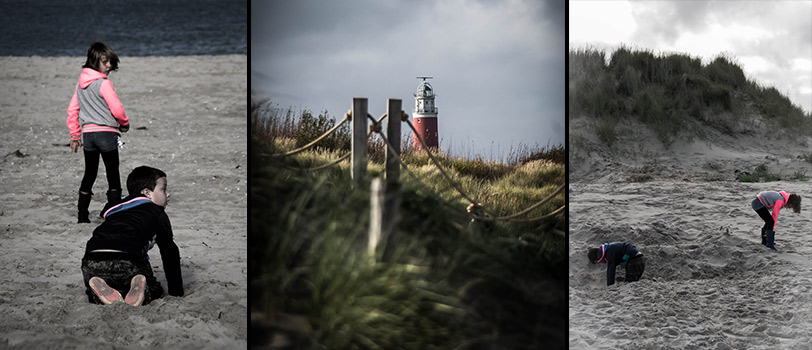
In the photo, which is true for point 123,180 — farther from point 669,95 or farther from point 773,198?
point 669,95

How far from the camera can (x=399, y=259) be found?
2.67 meters

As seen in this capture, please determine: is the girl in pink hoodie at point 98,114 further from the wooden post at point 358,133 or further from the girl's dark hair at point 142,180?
the wooden post at point 358,133

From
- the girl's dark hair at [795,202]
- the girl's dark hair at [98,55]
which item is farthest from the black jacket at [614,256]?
the girl's dark hair at [98,55]

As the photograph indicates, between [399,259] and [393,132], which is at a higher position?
[393,132]

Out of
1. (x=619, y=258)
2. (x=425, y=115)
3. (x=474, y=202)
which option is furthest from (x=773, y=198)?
(x=425, y=115)

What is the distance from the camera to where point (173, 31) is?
13.8m

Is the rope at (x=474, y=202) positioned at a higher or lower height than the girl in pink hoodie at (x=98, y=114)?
lower

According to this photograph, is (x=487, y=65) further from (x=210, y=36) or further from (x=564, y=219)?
(x=210, y=36)

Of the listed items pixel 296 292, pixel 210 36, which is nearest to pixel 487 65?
pixel 296 292

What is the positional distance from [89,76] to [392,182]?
192 cm

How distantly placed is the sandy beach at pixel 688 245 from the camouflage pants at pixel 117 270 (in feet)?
9.53

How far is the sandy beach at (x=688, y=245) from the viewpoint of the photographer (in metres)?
5.41

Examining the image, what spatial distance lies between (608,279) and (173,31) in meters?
10.4

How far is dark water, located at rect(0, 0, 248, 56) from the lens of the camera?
470 inches
